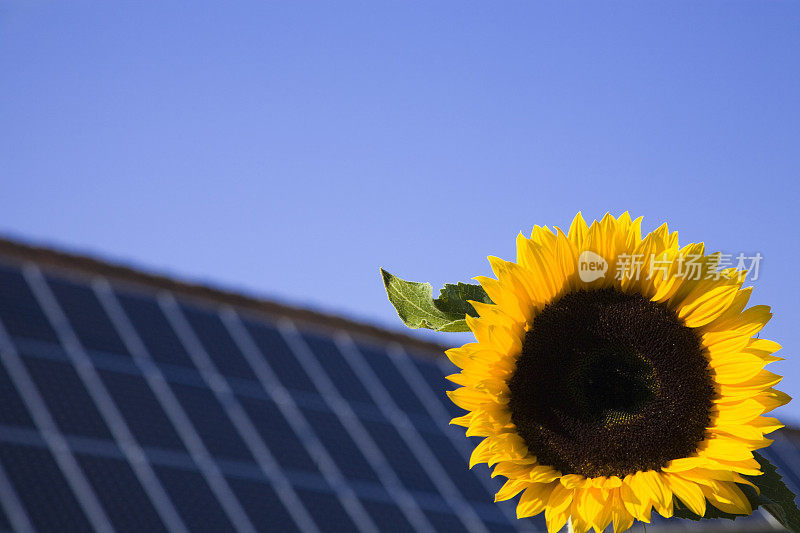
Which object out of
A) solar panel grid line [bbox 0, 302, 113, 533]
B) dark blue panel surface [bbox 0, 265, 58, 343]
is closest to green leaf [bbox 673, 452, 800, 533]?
solar panel grid line [bbox 0, 302, 113, 533]

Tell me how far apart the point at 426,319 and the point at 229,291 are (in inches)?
372

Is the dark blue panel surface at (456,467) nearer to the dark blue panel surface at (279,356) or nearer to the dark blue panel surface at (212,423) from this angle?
the dark blue panel surface at (279,356)

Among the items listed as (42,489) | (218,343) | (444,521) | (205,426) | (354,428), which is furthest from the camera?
(218,343)

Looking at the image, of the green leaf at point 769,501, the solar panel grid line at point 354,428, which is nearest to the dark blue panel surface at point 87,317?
the solar panel grid line at point 354,428

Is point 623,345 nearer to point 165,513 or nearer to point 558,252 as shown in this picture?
point 558,252

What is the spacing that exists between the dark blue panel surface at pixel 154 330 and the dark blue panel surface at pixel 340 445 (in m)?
1.29

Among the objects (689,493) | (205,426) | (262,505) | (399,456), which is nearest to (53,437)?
(205,426)

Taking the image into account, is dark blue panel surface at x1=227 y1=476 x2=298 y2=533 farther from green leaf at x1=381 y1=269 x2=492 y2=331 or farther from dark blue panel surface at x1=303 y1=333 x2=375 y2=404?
green leaf at x1=381 y1=269 x2=492 y2=331

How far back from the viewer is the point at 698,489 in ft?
3.93

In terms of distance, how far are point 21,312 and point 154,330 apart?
1264 millimetres

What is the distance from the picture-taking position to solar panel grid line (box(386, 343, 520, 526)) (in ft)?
33.7

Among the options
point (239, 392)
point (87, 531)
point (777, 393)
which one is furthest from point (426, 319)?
point (239, 392)

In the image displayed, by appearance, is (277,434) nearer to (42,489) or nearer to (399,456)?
(399,456)

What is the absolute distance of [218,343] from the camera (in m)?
9.74
